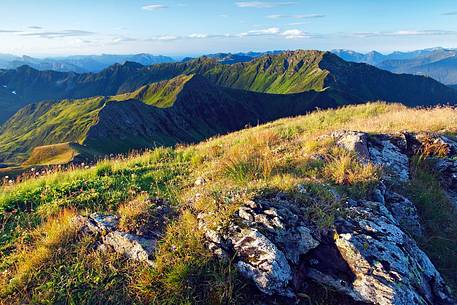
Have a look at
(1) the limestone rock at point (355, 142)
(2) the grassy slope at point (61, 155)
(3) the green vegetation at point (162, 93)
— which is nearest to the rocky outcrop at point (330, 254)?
(1) the limestone rock at point (355, 142)

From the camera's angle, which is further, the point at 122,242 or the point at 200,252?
the point at 122,242

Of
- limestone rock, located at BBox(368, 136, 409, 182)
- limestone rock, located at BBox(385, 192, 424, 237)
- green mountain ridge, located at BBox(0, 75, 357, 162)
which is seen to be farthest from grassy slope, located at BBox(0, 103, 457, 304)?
green mountain ridge, located at BBox(0, 75, 357, 162)

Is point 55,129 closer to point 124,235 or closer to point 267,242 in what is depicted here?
point 124,235

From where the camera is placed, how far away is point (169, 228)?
19.1ft

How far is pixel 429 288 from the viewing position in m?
5.38

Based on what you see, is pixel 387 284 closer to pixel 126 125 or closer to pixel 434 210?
pixel 434 210

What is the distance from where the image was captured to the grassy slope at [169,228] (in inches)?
195

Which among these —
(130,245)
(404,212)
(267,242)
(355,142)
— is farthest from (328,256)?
(355,142)

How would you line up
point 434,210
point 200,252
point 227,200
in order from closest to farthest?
1. point 200,252
2. point 227,200
3. point 434,210

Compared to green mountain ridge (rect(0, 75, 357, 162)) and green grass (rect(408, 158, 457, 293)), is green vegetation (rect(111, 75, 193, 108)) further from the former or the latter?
green grass (rect(408, 158, 457, 293))

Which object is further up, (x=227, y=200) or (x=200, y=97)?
(x=227, y=200)

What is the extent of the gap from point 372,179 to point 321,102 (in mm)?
186268

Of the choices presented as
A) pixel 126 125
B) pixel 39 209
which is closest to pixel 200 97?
pixel 126 125

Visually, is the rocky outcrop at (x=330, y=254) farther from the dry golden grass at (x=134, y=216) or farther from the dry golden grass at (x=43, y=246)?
the dry golden grass at (x=43, y=246)
